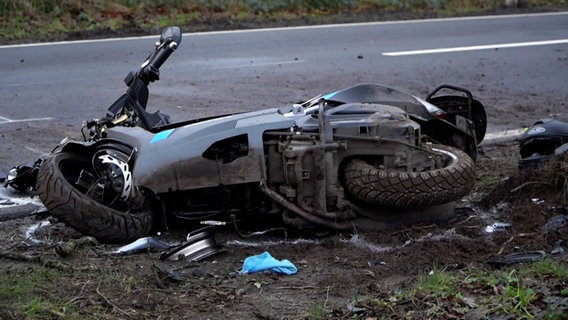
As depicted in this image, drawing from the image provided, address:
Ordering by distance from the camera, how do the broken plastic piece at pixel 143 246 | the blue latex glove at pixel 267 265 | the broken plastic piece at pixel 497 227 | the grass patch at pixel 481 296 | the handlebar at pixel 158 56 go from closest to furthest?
the grass patch at pixel 481 296, the blue latex glove at pixel 267 265, the broken plastic piece at pixel 143 246, the broken plastic piece at pixel 497 227, the handlebar at pixel 158 56

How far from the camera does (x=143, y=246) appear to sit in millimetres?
6148

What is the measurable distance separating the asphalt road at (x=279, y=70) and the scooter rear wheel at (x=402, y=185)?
12.1 ft

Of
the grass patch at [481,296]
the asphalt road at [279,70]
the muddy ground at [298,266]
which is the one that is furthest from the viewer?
the asphalt road at [279,70]

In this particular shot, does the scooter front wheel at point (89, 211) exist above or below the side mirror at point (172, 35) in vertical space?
below

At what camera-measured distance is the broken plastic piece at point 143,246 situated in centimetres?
612

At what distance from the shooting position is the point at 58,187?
20.2 feet

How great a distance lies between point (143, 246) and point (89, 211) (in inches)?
16.1

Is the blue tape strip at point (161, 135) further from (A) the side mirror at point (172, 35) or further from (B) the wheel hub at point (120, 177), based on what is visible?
(A) the side mirror at point (172, 35)

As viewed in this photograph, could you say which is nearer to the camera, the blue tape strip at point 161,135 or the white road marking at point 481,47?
the blue tape strip at point 161,135

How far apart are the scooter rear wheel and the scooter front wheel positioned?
54.8 inches

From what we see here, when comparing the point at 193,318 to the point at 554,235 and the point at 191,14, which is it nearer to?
the point at 554,235

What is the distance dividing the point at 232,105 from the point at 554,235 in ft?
17.5

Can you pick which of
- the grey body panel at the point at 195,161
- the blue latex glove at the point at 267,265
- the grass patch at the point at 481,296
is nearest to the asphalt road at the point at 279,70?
the grey body panel at the point at 195,161

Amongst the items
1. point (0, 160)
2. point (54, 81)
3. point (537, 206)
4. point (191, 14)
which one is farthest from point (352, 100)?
point (191, 14)
